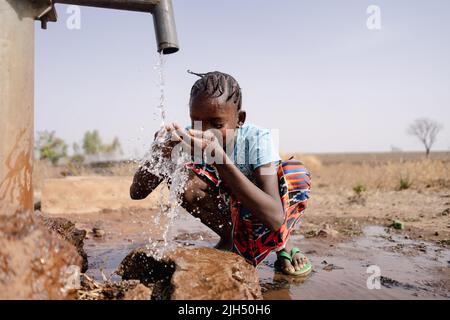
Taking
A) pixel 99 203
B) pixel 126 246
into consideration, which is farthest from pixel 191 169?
pixel 99 203

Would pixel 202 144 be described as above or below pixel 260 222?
above

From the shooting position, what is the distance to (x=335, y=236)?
3.51 metres

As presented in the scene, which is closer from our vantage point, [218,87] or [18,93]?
[18,93]

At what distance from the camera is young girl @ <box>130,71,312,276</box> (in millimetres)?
1772

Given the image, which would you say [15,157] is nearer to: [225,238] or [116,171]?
[225,238]

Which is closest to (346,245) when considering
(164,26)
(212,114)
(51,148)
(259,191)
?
(259,191)

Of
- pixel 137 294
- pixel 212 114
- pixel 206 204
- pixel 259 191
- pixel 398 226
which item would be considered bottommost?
pixel 398 226

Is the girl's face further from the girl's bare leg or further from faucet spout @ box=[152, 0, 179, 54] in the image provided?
the girl's bare leg

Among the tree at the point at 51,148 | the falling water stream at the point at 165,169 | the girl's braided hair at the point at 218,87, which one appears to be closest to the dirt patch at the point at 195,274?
the falling water stream at the point at 165,169

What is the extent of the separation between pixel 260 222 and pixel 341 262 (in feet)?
2.62

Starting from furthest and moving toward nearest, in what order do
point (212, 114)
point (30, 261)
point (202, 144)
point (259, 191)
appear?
point (212, 114), point (259, 191), point (202, 144), point (30, 261)

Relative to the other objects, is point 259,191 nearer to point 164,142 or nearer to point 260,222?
point 260,222

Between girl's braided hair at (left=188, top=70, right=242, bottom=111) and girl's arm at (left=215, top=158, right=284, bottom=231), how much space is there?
17.7 inches

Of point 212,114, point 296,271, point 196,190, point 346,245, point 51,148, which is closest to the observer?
point 212,114
